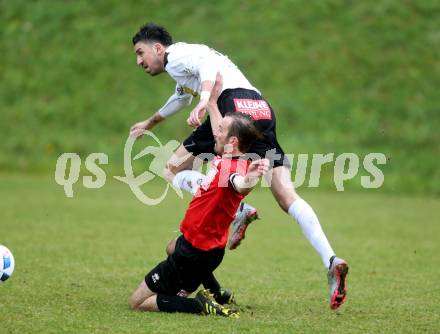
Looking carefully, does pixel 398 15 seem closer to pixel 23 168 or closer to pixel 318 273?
pixel 23 168

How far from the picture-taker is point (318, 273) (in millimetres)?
7949

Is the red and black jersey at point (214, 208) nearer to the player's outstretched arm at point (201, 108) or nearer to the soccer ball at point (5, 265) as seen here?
A: the player's outstretched arm at point (201, 108)

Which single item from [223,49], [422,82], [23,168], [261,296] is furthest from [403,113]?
[261,296]

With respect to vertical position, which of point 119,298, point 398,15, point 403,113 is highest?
point 398,15

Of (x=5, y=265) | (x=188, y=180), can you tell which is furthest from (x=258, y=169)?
(x=5, y=265)

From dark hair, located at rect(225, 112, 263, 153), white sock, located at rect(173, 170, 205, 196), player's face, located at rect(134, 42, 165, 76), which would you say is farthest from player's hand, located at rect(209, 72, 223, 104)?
dark hair, located at rect(225, 112, 263, 153)

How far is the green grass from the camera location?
17.7ft

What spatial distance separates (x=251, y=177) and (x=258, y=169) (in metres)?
0.09

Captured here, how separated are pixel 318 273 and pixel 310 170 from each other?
30.9ft

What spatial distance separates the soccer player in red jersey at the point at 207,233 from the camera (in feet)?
17.9

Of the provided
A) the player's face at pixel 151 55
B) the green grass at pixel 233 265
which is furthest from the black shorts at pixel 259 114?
the green grass at pixel 233 265

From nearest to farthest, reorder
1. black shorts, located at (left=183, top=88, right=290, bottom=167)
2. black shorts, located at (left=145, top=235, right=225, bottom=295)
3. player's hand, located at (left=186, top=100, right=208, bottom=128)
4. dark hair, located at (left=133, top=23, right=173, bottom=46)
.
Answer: black shorts, located at (left=145, top=235, right=225, bottom=295)
player's hand, located at (left=186, top=100, right=208, bottom=128)
black shorts, located at (left=183, top=88, right=290, bottom=167)
dark hair, located at (left=133, top=23, right=173, bottom=46)

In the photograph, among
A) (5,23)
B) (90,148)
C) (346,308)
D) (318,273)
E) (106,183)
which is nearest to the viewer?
(346,308)

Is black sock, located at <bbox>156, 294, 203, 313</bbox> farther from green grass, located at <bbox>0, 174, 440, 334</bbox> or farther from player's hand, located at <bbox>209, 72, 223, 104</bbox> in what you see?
player's hand, located at <bbox>209, 72, 223, 104</bbox>
